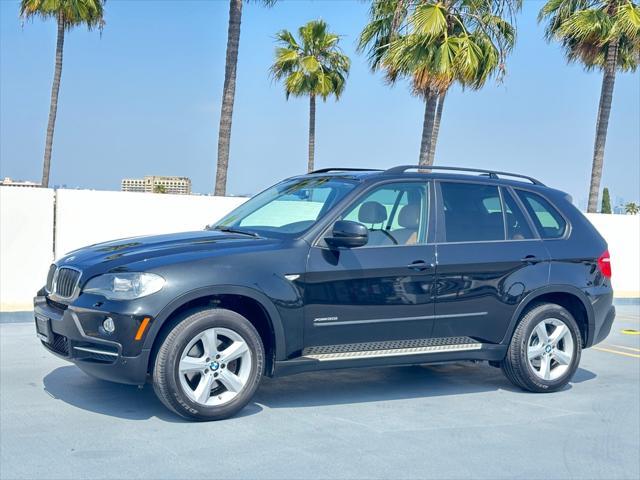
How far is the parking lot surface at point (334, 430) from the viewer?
4891 mm

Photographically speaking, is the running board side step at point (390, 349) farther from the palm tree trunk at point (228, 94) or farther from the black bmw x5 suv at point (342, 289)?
the palm tree trunk at point (228, 94)

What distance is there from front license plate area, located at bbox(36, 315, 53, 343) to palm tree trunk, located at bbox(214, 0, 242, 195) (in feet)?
39.7

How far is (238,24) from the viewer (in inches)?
685

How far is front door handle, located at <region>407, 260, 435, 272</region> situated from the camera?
643 centimetres

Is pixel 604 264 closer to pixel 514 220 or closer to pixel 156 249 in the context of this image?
pixel 514 220

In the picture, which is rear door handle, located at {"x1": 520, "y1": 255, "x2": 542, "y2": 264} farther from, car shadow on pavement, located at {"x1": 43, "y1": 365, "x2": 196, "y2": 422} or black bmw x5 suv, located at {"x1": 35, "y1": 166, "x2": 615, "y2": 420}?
car shadow on pavement, located at {"x1": 43, "y1": 365, "x2": 196, "y2": 422}

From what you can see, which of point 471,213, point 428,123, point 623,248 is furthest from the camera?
point 428,123

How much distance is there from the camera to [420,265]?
6461mm

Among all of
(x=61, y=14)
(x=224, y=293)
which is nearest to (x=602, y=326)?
(x=224, y=293)

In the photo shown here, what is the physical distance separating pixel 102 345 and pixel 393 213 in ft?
8.25

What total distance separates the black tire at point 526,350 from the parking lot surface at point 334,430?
0.12 m

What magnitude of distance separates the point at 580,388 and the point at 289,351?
3098 millimetres

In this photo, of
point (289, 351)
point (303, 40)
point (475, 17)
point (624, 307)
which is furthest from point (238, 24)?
point (303, 40)

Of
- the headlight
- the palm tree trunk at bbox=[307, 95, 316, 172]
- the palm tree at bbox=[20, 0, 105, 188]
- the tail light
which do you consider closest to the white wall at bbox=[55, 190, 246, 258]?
the headlight
